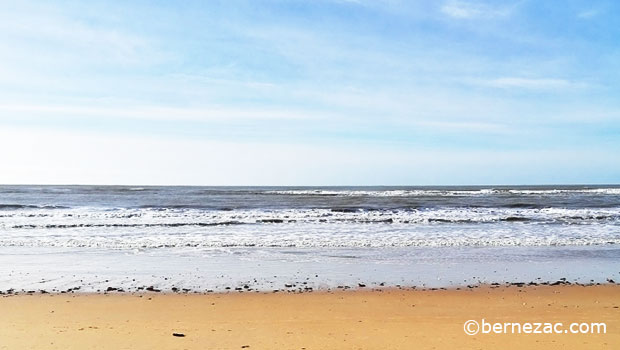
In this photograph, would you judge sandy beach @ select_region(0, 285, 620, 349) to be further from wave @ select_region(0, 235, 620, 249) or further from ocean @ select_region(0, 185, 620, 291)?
wave @ select_region(0, 235, 620, 249)

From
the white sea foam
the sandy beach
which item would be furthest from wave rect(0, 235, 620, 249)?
the sandy beach

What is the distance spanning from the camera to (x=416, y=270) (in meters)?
9.95

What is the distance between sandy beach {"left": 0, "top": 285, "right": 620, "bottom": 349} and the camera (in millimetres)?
5148

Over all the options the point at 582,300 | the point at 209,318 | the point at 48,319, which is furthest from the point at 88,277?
the point at 582,300

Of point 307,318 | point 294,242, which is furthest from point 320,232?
point 307,318

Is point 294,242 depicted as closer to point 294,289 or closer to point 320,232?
point 320,232

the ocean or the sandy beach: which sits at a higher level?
the sandy beach

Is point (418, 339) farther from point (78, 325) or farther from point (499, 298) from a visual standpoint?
point (78, 325)

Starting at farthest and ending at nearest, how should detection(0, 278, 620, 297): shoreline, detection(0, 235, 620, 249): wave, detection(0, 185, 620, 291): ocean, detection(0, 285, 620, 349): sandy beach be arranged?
detection(0, 235, 620, 249): wave, detection(0, 185, 620, 291): ocean, detection(0, 278, 620, 297): shoreline, detection(0, 285, 620, 349): sandy beach

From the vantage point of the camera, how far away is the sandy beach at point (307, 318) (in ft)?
16.9

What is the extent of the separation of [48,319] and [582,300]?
7622mm

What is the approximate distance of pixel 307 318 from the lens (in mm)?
6180

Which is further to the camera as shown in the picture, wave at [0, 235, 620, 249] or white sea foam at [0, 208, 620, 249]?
white sea foam at [0, 208, 620, 249]

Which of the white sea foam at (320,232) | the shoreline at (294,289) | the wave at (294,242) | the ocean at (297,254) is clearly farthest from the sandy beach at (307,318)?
the white sea foam at (320,232)
